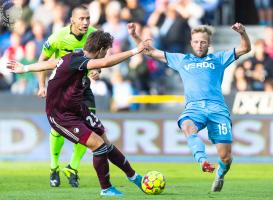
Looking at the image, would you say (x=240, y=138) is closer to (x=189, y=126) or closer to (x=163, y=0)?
(x=163, y=0)

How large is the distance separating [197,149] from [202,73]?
1.32m

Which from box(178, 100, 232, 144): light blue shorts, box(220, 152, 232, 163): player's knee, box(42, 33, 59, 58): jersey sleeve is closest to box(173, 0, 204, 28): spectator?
box(42, 33, 59, 58): jersey sleeve

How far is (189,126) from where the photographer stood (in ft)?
39.9

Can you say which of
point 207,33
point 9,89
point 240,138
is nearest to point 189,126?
point 207,33

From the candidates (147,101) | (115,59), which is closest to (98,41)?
(115,59)

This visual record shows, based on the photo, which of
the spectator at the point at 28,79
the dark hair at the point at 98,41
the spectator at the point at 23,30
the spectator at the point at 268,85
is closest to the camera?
the dark hair at the point at 98,41

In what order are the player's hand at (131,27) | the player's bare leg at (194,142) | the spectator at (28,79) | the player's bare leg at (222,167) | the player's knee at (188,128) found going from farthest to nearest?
the spectator at (28,79)
the player's bare leg at (222,167)
the player's knee at (188,128)
the player's hand at (131,27)
the player's bare leg at (194,142)

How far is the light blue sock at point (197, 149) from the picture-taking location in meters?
11.6

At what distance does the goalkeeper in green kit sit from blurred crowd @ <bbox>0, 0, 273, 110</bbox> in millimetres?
7427

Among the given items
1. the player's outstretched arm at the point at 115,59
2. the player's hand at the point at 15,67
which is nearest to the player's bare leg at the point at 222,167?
the player's outstretched arm at the point at 115,59

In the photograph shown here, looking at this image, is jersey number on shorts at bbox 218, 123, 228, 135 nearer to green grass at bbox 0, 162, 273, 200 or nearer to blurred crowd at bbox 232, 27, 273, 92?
green grass at bbox 0, 162, 273, 200

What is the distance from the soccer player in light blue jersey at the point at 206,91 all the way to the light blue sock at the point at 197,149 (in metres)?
0.03

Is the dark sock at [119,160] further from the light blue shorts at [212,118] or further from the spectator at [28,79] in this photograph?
the spectator at [28,79]

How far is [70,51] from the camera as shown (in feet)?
45.9
